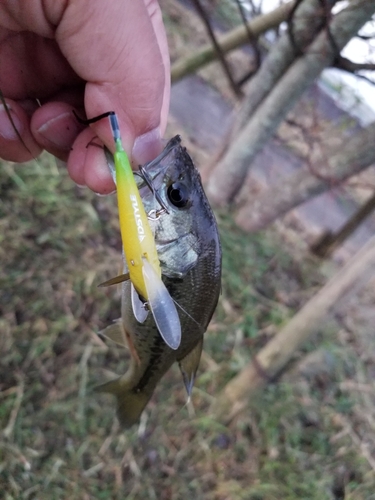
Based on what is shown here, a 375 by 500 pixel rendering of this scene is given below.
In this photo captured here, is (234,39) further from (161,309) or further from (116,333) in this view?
(161,309)

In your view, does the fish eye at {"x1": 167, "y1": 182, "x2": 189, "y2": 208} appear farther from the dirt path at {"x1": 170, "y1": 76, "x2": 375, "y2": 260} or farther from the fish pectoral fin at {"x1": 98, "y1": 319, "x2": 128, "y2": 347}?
the dirt path at {"x1": 170, "y1": 76, "x2": 375, "y2": 260}

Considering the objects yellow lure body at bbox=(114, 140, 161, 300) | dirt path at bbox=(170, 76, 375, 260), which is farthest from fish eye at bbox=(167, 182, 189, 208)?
dirt path at bbox=(170, 76, 375, 260)

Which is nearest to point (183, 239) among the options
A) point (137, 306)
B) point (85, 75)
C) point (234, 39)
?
point (137, 306)

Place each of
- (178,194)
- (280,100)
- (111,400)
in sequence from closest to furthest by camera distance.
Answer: (178,194) < (111,400) < (280,100)

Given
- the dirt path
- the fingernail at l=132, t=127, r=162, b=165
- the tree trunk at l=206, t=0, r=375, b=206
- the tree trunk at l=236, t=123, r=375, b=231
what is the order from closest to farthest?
the fingernail at l=132, t=127, r=162, b=165, the tree trunk at l=206, t=0, r=375, b=206, the tree trunk at l=236, t=123, r=375, b=231, the dirt path

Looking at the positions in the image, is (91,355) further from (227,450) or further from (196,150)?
(196,150)

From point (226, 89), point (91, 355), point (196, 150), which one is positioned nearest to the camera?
point (91, 355)

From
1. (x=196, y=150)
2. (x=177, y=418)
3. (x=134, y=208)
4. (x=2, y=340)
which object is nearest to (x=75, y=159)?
(x=134, y=208)
